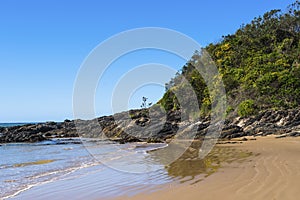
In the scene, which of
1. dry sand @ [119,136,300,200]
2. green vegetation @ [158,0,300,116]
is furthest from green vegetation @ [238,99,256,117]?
dry sand @ [119,136,300,200]

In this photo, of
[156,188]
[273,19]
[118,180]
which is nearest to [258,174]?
[156,188]

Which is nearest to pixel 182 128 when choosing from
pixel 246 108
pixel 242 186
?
pixel 246 108

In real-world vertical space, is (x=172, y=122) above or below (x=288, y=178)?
above

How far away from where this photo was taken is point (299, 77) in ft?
112

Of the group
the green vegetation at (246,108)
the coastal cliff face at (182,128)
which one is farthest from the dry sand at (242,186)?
the green vegetation at (246,108)

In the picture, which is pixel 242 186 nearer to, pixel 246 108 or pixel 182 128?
pixel 182 128

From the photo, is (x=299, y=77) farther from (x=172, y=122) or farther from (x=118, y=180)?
(x=118, y=180)

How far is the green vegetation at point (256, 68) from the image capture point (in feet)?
110

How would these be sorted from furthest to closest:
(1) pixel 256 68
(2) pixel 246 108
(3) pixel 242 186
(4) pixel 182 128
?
1. (1) pixel 256 68
2. (4) pixel 182 128
3. (2) pixel 246 108
4. (3) pixel 242 186

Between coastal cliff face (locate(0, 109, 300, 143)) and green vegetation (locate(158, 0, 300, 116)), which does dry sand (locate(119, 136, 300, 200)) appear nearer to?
coastal cliff face (locate(0, 109, 300, 143))

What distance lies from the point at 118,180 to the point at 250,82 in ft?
102

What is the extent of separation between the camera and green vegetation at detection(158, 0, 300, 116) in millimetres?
33438

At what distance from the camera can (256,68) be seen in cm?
3981

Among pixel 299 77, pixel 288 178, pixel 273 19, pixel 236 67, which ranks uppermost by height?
pixel 273 19
